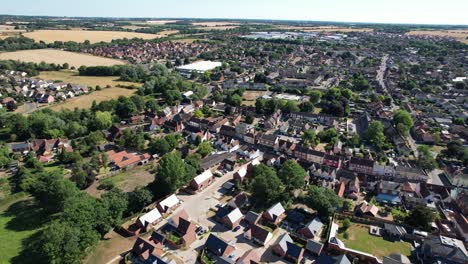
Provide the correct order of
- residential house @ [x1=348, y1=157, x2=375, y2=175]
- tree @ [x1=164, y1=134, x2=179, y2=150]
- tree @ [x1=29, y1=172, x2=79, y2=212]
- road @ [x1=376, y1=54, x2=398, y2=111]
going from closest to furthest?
1. tree @ [x1=29, y1=172, x2=79, y2=212]
2. residential house @ [x1=348, y1=157, x2=375, y2=175]
3. tree @ [x1=164, y1=134, x2=179, y2=150]
4. road @ [x1=376, y1=54, x2=398, y2=111]

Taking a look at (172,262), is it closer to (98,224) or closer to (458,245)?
(98,224)

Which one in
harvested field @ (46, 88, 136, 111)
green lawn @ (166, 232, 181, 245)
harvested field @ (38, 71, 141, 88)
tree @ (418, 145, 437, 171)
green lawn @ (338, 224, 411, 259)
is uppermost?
tree @ (418, 145, 437, 171)

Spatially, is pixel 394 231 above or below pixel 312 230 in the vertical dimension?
below

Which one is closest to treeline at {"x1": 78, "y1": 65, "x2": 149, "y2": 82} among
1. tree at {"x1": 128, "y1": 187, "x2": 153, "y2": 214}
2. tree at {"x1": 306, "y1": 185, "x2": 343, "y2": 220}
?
tree at {"x1": 128, "y1": 187, "x2": 153, "y2": 214}

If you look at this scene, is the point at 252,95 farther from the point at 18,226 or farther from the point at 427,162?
→ the point at 18,226

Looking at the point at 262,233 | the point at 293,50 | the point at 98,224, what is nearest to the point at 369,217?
the point at 262,233

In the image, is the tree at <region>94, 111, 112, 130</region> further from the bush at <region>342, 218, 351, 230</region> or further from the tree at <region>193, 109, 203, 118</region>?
the bush at <region>342, 218, 351, 230</region>

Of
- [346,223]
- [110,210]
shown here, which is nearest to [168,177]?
[110,210]

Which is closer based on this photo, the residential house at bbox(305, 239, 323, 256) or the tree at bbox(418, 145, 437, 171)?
the residential house at bbox(305, 239, 323, 256)
